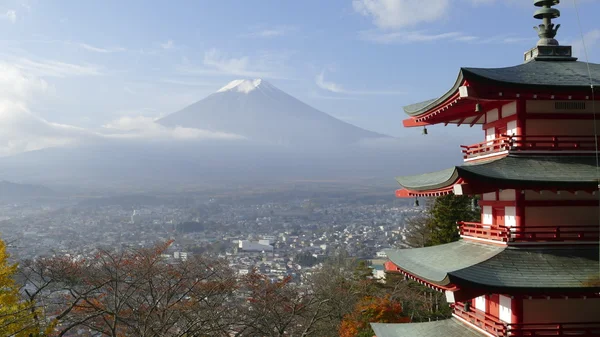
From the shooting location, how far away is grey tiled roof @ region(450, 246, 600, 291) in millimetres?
8375

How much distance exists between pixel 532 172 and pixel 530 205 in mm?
683

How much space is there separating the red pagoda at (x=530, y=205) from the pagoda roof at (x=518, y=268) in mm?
15

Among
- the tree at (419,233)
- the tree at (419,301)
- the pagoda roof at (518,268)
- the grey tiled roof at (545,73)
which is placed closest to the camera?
the pagoda roof at (518,268)

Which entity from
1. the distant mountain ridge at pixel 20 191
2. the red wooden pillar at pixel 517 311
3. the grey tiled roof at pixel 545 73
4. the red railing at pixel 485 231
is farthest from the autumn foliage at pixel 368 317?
the distant mountain ridge at pixel 20 191

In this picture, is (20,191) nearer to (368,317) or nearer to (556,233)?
(368,317)

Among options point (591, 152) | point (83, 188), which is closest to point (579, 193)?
point (591, 152)

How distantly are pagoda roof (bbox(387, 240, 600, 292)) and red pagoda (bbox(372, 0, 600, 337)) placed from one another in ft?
A: 0.05

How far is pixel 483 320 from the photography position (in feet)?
32.1

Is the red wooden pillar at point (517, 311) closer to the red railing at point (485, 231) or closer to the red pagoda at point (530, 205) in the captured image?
the red pagoda at point (530, 205)

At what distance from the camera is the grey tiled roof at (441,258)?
932 centimetres

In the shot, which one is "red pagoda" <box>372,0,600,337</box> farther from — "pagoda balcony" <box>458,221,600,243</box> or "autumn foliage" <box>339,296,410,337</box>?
"autumn foliage" <box>339,296,410,337</box>

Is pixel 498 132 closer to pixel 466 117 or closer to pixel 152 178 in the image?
pixel 466 117

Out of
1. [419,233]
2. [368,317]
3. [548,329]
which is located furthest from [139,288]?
[419,233]

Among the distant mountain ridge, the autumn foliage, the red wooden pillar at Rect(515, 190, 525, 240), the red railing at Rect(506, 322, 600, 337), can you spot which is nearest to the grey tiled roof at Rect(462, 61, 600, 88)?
the red wooden pillar at Rect(515, 190, 525, 240)
